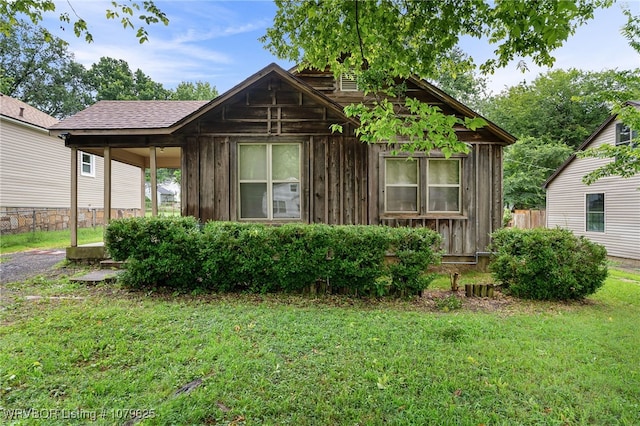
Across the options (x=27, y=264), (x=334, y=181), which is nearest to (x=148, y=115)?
(x=27, y=264)

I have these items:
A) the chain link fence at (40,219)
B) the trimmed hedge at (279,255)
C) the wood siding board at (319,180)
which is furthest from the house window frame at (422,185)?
the chain link fence at (40,219)

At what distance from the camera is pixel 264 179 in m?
7.43

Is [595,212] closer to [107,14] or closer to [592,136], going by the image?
[592,136]

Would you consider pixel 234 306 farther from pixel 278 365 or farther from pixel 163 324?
pixel 278 365

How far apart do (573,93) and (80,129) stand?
3385 centimetres

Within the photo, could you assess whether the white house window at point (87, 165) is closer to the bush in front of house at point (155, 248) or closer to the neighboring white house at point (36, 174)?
the neighboring white house at point (36, 174)

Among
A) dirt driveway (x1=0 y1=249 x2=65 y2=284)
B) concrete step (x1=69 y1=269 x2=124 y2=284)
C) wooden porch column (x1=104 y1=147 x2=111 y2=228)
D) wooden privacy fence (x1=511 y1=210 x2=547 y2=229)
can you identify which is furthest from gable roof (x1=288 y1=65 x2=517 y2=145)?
wooden privacy fence (x1=511 y1=210 x2=547 y2=229)

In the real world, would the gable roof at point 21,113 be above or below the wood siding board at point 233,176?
above

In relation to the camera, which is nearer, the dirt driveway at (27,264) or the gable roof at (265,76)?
the dirt driveway at (27,264)

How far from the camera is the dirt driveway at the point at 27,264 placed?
6746 millimetres

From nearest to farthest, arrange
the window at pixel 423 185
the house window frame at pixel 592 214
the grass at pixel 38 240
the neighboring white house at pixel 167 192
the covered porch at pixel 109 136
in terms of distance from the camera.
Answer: the covered porch at pixel 109 136 < the window at pixel 423 185 < the grass at pixel 38 240 < the house window frame at pixel 592 214 < the neighboring white house at pixel 167 192

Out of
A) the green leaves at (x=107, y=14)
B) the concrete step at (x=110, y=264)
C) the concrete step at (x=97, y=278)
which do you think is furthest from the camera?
the concrete step at (x=110, y=264)

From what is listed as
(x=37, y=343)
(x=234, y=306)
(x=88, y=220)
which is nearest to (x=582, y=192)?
(x=234, y=306)

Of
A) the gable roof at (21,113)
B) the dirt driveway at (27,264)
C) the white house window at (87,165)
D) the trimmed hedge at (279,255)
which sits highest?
the gable roof at (21,113)
